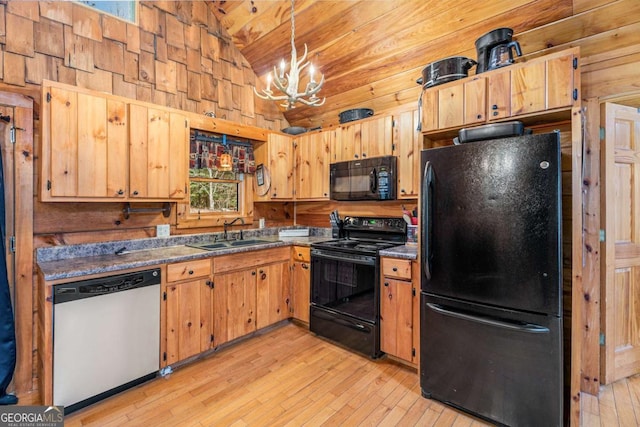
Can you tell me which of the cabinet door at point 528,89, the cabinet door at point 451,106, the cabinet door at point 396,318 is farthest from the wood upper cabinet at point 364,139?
the cabinet door at point 396,318

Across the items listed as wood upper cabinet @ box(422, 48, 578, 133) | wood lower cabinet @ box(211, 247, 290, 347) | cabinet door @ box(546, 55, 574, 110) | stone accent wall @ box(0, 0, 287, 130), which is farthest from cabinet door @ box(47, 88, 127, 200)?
cabinet door @ box(546, 55, 574, 110)

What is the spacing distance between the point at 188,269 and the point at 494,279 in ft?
7.47

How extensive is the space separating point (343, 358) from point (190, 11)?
3840 millimetres

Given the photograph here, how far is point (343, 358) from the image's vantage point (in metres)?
2.71

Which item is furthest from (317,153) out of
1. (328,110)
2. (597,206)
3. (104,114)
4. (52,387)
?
(52,387)

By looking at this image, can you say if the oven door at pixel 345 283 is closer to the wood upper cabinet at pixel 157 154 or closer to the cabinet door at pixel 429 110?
the cabinet door at pixel 429 110

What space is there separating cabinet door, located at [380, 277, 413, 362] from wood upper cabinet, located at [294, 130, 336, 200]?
1.37 metres

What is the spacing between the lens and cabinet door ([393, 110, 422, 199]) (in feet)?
9.15

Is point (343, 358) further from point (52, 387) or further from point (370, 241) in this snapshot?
point (52, 387)

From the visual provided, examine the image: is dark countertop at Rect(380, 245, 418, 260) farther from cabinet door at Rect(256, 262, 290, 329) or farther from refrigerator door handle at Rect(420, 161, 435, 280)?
cabinet door at Rect(256, 262, 290, 329)

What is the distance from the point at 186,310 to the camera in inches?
97.9

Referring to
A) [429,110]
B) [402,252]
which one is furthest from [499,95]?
[402,252]

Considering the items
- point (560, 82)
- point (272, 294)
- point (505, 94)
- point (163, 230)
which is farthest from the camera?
point (272, 294)

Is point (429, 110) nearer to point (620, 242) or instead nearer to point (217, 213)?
point (620, 242)
